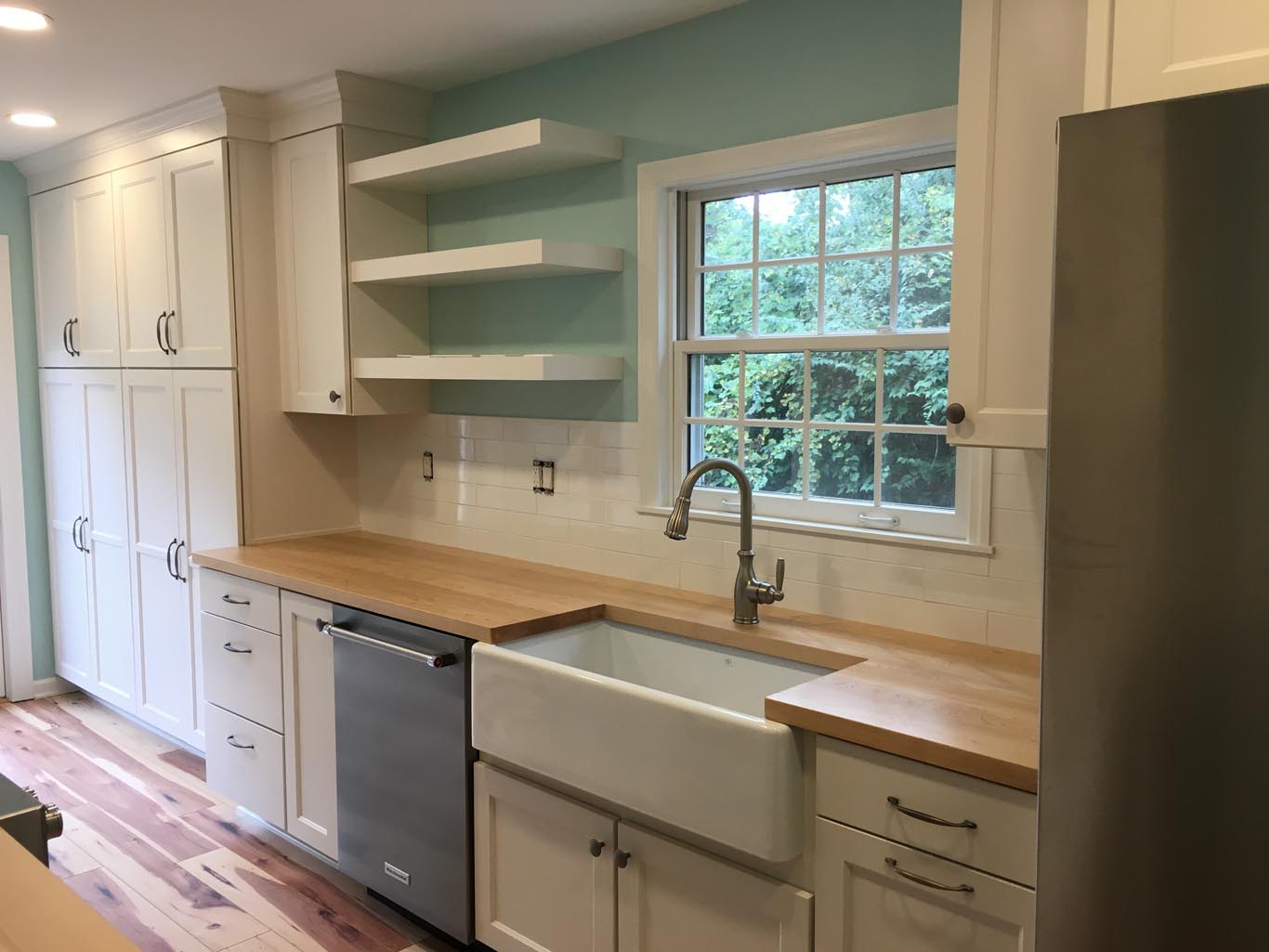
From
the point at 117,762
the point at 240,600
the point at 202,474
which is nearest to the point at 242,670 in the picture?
the point at 240,600

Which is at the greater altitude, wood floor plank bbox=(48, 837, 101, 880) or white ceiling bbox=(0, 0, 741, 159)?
white ceiling bbox=(0, 0, 741, 159)

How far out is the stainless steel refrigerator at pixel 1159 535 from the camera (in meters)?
1.15

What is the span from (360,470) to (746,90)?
2.06 meters

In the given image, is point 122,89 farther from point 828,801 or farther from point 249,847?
point 828,801

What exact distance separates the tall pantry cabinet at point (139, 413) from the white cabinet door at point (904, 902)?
2539 mm

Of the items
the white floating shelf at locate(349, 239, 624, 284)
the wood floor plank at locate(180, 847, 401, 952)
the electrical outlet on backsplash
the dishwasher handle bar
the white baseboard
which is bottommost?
the wood floor plank at locate(180, 847, 401, 952)

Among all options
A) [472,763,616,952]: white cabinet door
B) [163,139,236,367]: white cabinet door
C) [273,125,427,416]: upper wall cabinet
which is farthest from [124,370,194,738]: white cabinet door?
[472,763,616,952]: white cabinet door

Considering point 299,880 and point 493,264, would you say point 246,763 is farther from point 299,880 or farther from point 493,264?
point 493,264

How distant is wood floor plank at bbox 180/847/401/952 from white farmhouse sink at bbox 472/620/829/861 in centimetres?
82

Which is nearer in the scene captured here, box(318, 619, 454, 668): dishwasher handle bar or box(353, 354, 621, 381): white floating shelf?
box(318, 619, 454, 668): dishwasher handle bar

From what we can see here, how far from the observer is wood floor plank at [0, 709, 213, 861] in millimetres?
3357

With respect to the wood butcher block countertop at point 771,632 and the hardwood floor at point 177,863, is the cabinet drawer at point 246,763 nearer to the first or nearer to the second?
the hardwood floor at point 177,863

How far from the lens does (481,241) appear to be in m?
3.40

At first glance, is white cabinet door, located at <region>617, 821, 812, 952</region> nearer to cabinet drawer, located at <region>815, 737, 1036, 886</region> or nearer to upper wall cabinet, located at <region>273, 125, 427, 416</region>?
cabinet drawer, located at <region>815, 737, 1036, 886</region>
